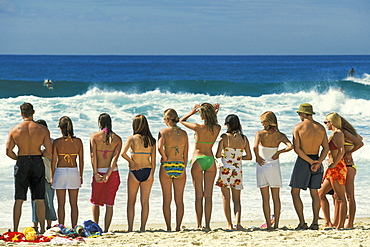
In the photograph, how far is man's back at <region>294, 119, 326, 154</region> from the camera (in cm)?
533

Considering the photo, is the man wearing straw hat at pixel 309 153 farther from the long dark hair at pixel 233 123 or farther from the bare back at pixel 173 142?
the bare back at pixel 173 142

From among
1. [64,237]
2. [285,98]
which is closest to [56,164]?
[64,237]

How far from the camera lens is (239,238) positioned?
16.1 feet

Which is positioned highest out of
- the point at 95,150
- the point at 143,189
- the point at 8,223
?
the point at 95,150

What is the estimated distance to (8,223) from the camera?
20.4ft

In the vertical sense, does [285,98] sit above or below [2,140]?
above

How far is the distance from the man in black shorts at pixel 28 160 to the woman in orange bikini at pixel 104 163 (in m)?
0.50

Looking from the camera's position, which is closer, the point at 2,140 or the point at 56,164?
the point at 56,164

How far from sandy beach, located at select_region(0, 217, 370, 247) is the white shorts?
2.20ft

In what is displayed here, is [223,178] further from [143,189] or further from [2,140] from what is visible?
[2,140]

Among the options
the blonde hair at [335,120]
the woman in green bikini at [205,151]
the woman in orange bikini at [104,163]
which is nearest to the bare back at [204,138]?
the woman in green bikini at [205,151]

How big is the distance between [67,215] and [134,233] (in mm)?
1603

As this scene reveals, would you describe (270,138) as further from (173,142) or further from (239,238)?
(239,238)

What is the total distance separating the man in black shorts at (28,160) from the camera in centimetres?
523
